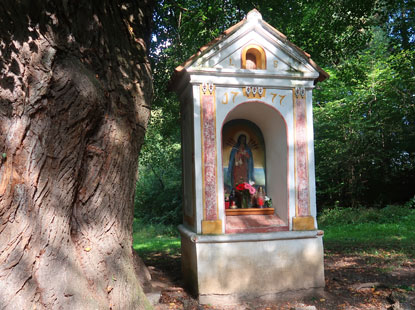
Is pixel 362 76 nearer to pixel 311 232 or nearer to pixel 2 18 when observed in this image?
pixel 311 232

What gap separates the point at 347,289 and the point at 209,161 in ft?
10.3

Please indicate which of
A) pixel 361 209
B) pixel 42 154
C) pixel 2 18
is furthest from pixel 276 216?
pixel 361 209

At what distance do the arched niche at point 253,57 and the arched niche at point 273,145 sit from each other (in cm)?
64

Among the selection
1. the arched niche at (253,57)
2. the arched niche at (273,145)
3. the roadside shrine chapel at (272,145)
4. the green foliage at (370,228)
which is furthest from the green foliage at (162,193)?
the arched niche at (253,57)

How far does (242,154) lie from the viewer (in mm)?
7359

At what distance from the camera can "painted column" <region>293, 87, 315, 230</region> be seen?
20.5 ft

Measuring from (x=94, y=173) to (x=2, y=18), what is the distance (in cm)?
160

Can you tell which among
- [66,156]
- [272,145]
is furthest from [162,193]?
[66,156]

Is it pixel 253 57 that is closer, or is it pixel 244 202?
pixel 253 57

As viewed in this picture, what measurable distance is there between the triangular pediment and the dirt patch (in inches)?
144

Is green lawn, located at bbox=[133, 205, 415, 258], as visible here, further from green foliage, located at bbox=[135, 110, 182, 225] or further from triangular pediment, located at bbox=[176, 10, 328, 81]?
triangular pediment, located at bbox=[176, 10, 328, 81]

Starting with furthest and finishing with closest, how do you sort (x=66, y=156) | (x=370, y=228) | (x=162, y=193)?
(x=162, y=193) → (x=370, y=228) → (x=66, y=156)

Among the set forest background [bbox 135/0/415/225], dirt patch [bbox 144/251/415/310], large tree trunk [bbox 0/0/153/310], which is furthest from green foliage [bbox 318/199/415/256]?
large tree trunk [bbox 0/0/153/310]

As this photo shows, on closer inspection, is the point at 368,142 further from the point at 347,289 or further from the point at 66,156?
the point at 66,156
